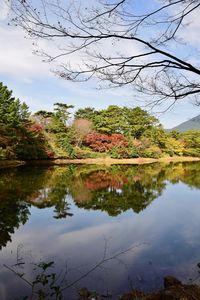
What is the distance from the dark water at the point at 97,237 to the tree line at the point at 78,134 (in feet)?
37.4

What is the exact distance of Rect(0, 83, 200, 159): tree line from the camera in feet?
85.1

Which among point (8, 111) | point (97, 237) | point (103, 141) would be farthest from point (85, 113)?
point (97, 237)

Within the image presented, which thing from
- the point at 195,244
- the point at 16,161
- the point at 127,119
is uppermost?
the point at 127,119

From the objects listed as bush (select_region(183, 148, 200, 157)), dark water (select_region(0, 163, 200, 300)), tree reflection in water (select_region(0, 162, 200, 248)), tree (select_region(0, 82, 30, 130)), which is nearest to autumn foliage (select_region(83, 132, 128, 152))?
tree (select_region(0, 82, 30, 130))

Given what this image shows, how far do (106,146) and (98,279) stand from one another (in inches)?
1241

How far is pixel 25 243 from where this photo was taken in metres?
7.57

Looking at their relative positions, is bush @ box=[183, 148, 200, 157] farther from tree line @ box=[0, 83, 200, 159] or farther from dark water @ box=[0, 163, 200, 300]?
dark water @ box=[0, 163, 200, 300]

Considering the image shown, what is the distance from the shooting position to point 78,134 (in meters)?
36.1

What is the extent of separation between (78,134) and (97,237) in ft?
92.1

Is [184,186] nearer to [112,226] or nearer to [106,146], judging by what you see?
[112,226]

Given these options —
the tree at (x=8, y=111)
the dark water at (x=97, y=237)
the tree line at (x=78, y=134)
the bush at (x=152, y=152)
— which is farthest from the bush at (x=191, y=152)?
the dark water at (x=97, y=237)

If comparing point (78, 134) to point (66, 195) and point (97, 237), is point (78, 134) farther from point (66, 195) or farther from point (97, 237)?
point (97, 237)

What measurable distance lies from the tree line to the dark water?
37.4 feet

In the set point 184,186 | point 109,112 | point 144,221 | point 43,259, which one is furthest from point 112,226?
point 109,112
